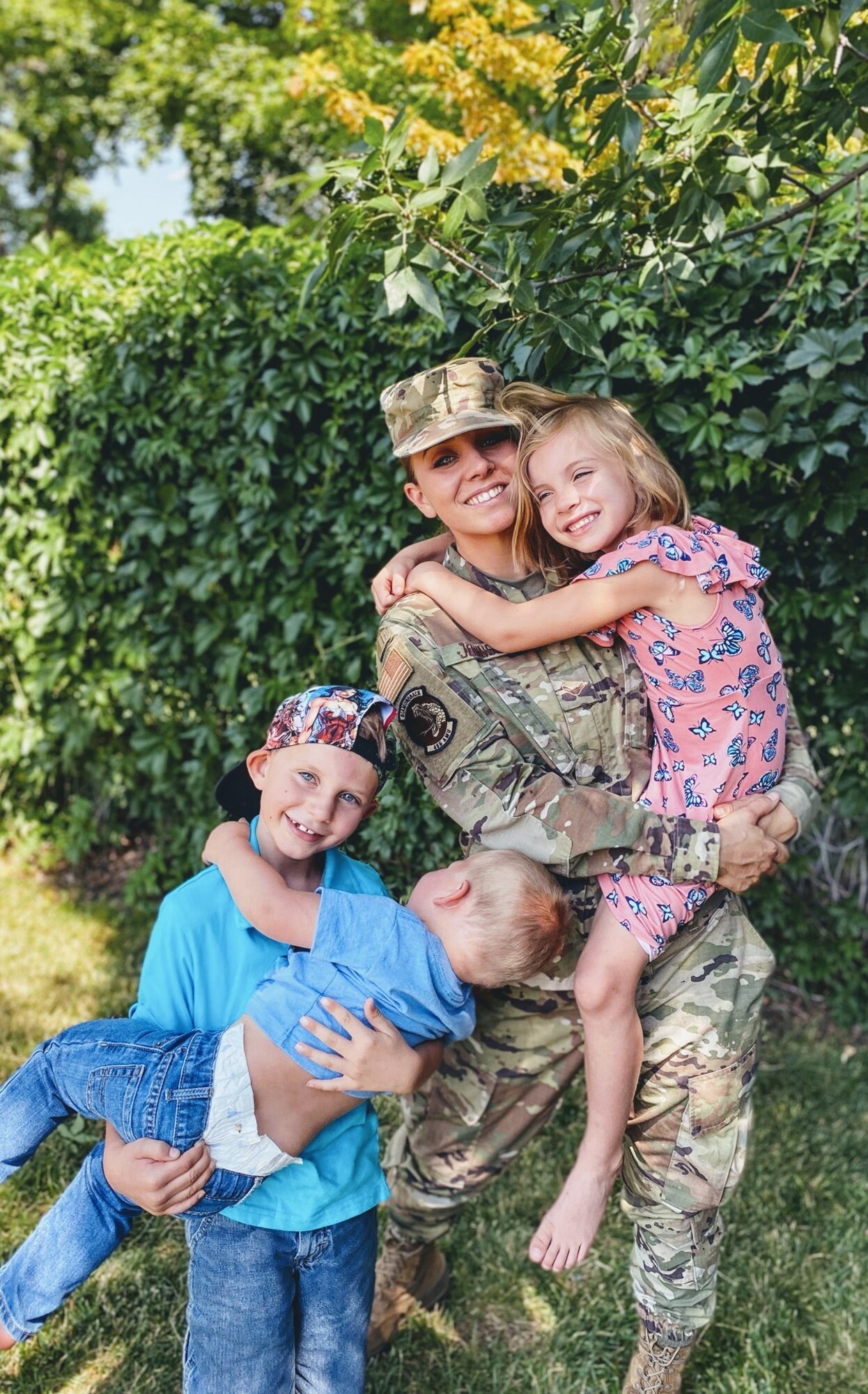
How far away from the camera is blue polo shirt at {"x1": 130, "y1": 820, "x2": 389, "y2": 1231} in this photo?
A: 6.12 ft

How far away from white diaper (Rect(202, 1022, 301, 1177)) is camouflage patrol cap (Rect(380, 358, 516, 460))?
1.16 m

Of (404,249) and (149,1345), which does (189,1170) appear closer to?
(149,1345)

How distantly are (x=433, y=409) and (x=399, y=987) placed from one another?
3.55ft

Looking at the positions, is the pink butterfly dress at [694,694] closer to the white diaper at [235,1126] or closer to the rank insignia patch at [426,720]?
the rank insignia patch at [426,720]

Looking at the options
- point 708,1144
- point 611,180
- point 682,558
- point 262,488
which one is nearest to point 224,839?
point 682,558

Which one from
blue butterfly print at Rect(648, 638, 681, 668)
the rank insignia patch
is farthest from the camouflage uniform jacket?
blue butterfly print at Rect(648, 638, 681, 668)

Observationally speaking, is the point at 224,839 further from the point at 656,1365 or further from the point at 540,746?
the point at 656,1365

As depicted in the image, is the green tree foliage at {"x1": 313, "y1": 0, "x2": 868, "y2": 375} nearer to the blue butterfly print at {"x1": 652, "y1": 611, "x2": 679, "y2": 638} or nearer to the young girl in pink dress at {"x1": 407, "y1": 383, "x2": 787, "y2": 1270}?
the young girl in pink dress at {"x1": 407, "y1": 383, "x2": 787, "y2": 1270}

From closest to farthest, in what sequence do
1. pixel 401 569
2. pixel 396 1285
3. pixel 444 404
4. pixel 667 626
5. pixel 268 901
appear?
pixel 268 901
pixel 667 626
pixel 444 404
pixel 401 569
pixel 396 1285

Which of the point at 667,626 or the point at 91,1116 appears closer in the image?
the point at 91,1116

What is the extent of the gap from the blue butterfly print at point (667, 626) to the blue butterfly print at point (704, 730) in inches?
6.7

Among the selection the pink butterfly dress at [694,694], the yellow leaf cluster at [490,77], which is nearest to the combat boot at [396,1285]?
the pink butterfly dress at [694,694]

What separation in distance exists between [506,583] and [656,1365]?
5.28 ft

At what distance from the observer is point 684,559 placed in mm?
1924
